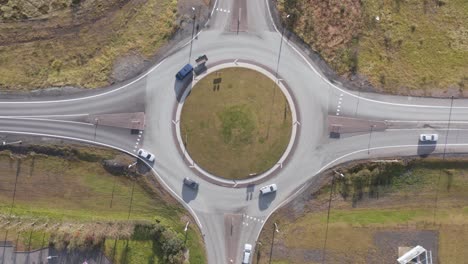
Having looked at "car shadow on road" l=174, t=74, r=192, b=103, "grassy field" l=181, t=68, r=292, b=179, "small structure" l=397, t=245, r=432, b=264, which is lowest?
"small structure" l=397, t=245, r=432, b=264

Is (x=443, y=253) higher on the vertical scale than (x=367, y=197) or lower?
lower

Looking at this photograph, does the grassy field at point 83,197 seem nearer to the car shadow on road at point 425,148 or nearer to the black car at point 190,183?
the black car at point 190,183

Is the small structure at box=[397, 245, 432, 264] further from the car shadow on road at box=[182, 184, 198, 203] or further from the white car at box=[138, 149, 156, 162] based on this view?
the white car at box=[138, 149, 156, 162]

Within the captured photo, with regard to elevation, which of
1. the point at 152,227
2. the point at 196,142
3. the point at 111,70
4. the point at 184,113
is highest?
the point at 111,70

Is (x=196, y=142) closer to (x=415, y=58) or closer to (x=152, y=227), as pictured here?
(x=152, y=227)

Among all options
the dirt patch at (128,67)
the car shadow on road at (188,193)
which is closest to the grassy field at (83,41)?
the dirt patch at (128,67)

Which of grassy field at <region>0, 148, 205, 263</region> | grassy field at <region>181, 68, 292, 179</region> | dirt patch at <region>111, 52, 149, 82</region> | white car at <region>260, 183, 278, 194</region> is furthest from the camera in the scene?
dirt patch at <region>111, 52, 149, 82</region>

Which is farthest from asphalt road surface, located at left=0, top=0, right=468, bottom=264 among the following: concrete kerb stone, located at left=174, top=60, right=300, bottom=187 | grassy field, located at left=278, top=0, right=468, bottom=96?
grassy field, located at left=278, top=0, right=468, bottom=96

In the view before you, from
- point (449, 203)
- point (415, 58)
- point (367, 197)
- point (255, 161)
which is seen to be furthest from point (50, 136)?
point (449, 203)
